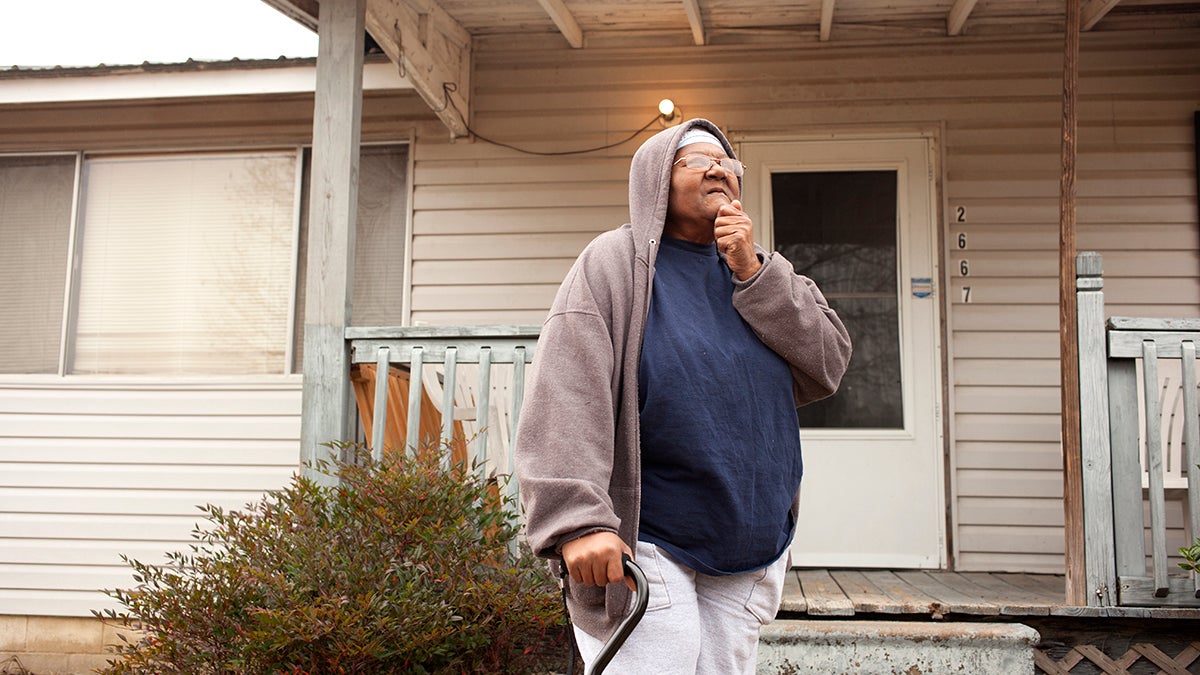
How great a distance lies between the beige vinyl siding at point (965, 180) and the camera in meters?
4.88

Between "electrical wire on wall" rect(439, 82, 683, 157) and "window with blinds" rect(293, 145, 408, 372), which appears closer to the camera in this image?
"electrical wire on wall" rect(439, 82, 683, 157)

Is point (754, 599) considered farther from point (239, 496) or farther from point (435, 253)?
point (239, 496)

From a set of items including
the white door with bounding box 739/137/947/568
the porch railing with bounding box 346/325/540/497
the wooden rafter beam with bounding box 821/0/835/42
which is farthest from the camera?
the white door with bounding box 739/137/947/568

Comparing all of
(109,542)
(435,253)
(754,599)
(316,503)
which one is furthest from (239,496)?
(754,599)

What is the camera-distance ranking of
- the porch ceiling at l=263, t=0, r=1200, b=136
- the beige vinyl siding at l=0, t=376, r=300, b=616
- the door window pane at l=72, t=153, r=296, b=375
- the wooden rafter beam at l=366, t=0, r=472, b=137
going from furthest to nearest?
the door window pane at l=72, t=153, r=296, b=375, the beige vinyl siding at l=0, t=376, r=300, b=616, the porch ceiling at l=263, t=0, r=1200, b=136, the wooden rafter beam at l=366, t=0, r=472, b=137

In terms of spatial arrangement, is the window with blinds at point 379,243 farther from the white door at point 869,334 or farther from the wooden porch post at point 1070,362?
the wooden porch post at point 1070,362

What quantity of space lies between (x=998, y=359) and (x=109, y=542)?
4.56 meters

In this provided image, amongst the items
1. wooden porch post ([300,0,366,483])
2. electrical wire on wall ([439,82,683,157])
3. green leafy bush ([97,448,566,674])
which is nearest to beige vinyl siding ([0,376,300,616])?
wooden porch post ([300,0,366,483])

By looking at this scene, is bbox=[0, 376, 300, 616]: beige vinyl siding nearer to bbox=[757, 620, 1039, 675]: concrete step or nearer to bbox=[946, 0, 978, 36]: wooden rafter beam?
bbox=[757, 620, 1039, 675]: concrete step

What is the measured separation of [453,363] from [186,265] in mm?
2378

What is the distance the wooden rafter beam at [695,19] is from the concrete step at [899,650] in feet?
8.89

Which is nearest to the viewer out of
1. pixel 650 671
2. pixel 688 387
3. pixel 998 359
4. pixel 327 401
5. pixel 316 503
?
pixel 650 671

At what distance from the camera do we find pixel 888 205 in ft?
16.5

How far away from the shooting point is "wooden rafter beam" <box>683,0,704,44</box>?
459cm
